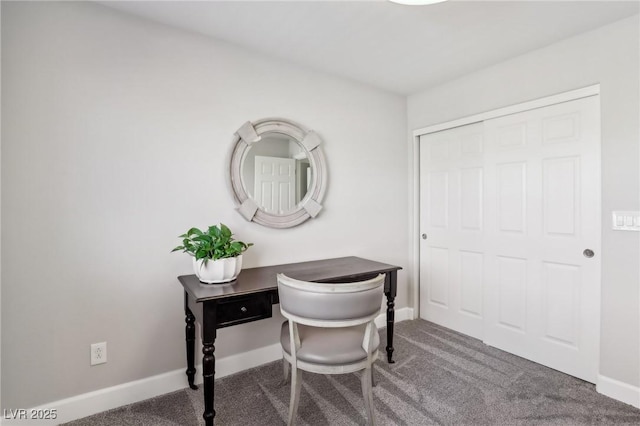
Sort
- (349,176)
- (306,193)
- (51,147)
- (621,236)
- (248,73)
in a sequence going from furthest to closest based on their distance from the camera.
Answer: (349,176) → (306,193) → (248,73) → (621,236) → (51,147)

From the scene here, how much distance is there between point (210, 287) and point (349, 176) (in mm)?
1616

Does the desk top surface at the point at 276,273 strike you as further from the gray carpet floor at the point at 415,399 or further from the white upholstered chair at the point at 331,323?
the gray carpet floor at the point at 415,399

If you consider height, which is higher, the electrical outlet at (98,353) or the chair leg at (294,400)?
the electrical outlet at (98,353)

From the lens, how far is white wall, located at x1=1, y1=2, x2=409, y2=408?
169 cm

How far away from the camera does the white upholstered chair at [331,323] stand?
1575 mm

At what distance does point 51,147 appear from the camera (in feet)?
5.74

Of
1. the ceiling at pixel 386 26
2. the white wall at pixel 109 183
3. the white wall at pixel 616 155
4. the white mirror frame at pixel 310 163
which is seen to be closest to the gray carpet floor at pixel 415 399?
the white wall at pixel 109 183

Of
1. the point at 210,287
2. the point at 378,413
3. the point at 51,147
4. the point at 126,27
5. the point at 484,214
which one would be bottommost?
the point at 378,413

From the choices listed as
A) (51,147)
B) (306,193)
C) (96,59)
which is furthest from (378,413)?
(96,59)

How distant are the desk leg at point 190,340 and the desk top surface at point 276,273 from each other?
0.23m

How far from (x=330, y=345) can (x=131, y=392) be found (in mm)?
1276

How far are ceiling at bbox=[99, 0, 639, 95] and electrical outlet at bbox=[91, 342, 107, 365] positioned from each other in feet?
6.49

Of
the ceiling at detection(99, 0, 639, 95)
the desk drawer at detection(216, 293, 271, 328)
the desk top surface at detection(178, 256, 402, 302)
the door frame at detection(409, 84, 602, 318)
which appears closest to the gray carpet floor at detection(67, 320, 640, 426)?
the desk drawer at detection(216, 293, 271, 328)

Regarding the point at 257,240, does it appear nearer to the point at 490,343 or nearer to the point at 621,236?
the point at 490,343
